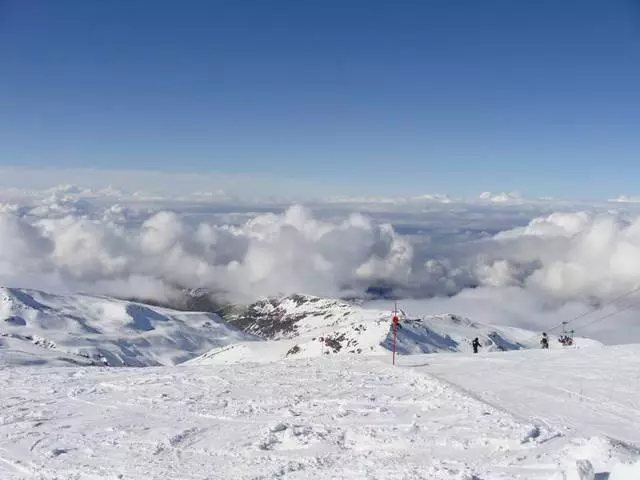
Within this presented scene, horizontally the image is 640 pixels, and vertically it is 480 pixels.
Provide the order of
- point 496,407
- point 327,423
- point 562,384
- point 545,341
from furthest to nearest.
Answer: point 545,341
point 562,384
point 496,407
point 327,423

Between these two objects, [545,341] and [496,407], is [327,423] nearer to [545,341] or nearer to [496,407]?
[496,407]

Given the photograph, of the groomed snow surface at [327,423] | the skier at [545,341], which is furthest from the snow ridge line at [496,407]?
the skier at [545,341]

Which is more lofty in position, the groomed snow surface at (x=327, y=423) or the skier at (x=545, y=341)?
the groomed snow surface at (x=327, y=423)

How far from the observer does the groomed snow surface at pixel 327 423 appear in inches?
468

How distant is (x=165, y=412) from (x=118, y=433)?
2.47 metres

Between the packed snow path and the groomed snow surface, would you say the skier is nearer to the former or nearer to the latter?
the packed snow path

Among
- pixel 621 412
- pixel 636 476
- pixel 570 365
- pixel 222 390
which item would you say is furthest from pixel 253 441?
pixel 570 365

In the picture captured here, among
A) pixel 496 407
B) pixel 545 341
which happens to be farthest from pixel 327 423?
pixel 545 341

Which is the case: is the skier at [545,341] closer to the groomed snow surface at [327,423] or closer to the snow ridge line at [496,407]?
the groomed snow surface at [327,423]

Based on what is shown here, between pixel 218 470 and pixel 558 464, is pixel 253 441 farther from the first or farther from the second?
pixel 558 464

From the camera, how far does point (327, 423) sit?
50.5 ft

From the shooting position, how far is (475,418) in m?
15.6

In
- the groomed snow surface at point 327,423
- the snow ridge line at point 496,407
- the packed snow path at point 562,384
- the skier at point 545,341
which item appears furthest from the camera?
the skier at point 545,341

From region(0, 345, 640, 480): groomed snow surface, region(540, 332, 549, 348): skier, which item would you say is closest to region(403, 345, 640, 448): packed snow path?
region(0, 345, 640, 480): groomed snow surface
